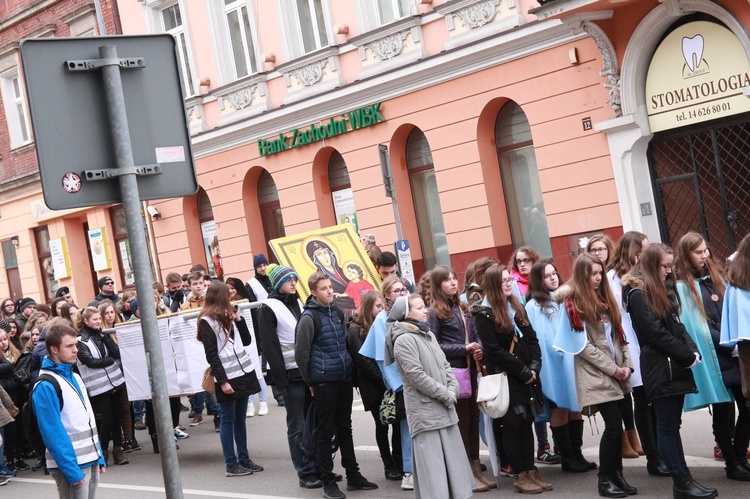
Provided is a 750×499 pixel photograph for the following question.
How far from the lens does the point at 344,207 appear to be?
22875 mm

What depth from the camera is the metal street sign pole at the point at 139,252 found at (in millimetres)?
4348

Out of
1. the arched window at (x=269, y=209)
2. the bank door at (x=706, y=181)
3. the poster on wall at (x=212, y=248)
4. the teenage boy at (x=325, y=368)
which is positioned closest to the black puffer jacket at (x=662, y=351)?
the teenage boy at (x=325, y=368)

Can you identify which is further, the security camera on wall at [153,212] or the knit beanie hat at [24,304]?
the security camera on wall at [153,212]

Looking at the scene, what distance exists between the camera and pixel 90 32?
28750 mm

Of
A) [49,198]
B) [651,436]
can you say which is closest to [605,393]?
[651,436]

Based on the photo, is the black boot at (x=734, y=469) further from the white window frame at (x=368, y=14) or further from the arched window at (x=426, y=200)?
the white window frame at (x=368, y=14)

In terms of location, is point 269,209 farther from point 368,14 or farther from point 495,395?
point 495,395

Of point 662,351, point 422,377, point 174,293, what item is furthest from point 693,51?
point 422,377

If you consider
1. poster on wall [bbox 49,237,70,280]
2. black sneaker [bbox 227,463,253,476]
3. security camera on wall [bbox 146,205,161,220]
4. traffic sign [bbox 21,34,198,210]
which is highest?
security camera on wall [bbox 146,205,161,220]

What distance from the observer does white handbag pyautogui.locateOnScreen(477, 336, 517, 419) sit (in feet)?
27.0

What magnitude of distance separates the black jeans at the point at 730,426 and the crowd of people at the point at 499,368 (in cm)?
1

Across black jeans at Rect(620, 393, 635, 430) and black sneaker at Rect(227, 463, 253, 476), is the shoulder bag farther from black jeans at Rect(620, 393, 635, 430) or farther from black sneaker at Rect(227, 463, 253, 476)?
black sneaker at Rect(227, 463, 253, 476)

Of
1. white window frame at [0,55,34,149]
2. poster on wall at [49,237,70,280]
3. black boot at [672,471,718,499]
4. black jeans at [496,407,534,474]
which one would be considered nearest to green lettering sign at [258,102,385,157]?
poster on wall at [49,237,70,280]

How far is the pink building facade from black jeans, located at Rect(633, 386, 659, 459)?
7933mm
